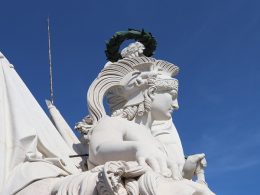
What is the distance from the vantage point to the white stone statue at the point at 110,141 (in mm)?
4012

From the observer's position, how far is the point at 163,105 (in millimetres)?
5625

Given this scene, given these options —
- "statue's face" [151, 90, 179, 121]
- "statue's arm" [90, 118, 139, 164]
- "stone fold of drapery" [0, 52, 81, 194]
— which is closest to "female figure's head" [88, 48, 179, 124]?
"statue's face" [151, 90, 179, 121]

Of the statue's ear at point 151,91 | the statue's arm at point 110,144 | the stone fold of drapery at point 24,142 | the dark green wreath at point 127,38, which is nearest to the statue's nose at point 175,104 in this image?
the statue's ear at point 151,91

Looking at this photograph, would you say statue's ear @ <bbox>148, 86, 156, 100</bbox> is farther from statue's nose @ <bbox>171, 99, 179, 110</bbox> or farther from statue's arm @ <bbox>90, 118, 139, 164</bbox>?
statue's arm @ <bbox>90, 118, 139, 164</bbox>

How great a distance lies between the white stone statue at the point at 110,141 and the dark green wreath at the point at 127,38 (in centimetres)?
21

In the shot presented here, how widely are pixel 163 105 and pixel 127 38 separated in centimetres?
146

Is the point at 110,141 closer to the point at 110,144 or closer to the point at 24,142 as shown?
the point at 110,144

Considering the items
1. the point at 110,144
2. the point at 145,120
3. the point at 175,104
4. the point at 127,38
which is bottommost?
the point at 110,144

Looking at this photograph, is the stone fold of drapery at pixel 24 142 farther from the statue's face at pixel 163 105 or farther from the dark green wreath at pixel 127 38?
the dark green wreath at pixel 127 38

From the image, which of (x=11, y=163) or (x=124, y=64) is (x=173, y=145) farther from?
(x=11, y=163)

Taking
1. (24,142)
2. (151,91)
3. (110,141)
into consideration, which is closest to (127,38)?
(151,91)

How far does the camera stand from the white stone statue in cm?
401

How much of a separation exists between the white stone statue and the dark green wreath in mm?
207

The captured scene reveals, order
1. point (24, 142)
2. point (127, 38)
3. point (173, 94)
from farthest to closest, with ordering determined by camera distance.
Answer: point (127, 38) < point (173, 94) < point (24, 142)
